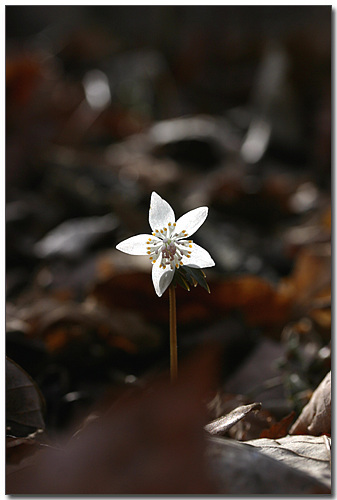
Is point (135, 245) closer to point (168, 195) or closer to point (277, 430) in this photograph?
point (277, 430)

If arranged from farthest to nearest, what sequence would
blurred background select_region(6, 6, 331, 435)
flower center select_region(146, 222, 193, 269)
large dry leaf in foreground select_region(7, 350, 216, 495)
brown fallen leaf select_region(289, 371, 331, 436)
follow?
blurred background select_region(6, 6, 331, 435)
brown fallen leaf select_region(289, 371, 331, 436)
flower center select_region(146, 222, 193, 269)
large dry leaf in foreground select_region(7, 350, 216, 495)

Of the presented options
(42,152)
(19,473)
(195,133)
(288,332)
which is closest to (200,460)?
(19,473)

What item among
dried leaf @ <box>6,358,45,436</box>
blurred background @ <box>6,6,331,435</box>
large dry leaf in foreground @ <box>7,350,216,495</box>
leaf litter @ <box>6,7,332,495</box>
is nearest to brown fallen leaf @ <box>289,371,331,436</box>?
leaf litter @ <box>6,7,332,495</box>

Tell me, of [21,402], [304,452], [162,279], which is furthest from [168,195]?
[304,452]

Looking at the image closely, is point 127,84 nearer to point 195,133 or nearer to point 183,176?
point 195,133

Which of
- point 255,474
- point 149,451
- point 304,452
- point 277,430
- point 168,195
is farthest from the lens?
point 168,195

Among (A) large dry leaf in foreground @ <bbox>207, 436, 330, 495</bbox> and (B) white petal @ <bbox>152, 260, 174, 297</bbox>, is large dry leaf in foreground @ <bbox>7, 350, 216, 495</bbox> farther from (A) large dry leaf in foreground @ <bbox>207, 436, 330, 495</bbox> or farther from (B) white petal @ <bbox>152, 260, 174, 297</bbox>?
(B) white petal @ <bbox>152, 260, 174, 297</bbox>

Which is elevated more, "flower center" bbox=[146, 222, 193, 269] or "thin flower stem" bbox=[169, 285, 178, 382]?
"flower center" bbox=[146, 222, 193, 269]

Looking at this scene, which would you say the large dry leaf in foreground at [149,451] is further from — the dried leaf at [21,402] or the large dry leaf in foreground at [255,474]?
the dried leaf at [21,402]
